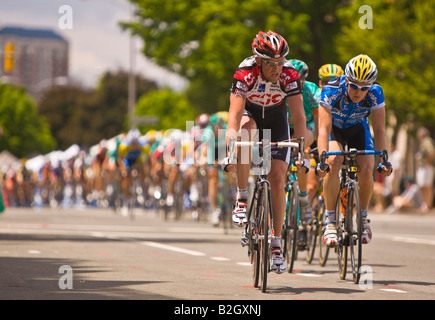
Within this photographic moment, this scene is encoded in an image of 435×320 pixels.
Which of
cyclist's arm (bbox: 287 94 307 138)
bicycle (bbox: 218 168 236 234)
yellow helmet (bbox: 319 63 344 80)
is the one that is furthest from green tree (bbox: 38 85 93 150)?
cyclist's arm (bbox: 287 94 307 138)

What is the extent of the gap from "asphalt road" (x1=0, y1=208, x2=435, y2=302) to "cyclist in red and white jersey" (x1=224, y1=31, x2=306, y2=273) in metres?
0.77

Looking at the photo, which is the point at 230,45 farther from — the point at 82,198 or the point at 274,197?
the point at 274,197

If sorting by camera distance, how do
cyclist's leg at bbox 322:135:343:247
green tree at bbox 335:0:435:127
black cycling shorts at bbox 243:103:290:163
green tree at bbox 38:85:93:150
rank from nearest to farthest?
black cycling shorts at bbox 243:103:290:163 < cyclist's leg at bbox 322:135:343:247 < green tree at bbox 335:0:435:127 < green tree at bbox 38:85:93:150

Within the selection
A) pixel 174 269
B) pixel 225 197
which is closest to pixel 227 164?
pixel 174 269

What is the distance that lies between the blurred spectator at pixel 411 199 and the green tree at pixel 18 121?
64.6 m

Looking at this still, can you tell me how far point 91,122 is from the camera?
93.1 m

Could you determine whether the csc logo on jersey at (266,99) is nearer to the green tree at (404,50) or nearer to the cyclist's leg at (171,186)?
the cyclist's leg at (171,186)

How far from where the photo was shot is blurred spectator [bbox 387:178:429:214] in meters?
28.0

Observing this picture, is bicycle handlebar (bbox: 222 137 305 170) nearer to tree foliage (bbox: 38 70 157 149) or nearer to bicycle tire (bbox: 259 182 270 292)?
bicycle tire (bbox: 259 182 270 292)

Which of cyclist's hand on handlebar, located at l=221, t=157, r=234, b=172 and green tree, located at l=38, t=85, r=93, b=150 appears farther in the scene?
green tree, located at l=38, t=85, r=93, b=150

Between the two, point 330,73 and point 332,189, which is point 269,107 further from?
point 330,73

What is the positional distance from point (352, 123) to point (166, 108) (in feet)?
333

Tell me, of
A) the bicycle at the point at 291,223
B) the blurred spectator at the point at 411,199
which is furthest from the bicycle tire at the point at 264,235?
the blurred spectator at the point at 411,199

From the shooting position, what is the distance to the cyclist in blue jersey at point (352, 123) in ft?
A: 30.7
